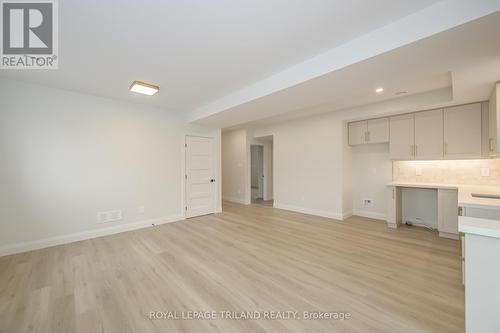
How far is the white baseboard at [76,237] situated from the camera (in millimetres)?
3080

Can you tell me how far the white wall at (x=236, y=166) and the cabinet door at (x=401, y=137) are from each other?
4167 millimetres

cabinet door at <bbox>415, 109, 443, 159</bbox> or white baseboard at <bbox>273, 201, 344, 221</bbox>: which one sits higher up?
cabinet door at <bbox>415, 109, 443, 159</bbox>

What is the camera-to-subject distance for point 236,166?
747 centimetres

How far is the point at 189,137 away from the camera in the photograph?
5.14m

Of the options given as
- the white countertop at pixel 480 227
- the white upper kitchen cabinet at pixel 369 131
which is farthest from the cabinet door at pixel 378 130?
the white countertop at pixel 480 227

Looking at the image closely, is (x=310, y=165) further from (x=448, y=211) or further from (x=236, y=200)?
(x=236, y=200)

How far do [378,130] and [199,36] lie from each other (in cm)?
427

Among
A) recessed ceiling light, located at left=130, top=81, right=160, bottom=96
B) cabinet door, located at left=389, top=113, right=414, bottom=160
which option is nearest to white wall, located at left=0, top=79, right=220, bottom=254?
recessed ceiling light, located at left=130, top=81, right=160, bottom=96

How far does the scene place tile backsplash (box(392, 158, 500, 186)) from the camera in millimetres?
3508

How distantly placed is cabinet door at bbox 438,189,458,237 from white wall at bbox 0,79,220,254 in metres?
5.38

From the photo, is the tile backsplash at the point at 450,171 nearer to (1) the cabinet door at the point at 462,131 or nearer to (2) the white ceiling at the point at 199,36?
(1) the cabinet door at the point at 462,131

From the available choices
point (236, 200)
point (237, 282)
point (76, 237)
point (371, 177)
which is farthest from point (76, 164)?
point (371, 177)

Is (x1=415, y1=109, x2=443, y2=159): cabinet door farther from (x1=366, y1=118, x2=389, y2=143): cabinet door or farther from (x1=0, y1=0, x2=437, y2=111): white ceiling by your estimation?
(x1=0, y1=0, x2=437, y2=111): white ceiling

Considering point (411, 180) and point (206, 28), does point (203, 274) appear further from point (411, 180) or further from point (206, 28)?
point (411, 180)
